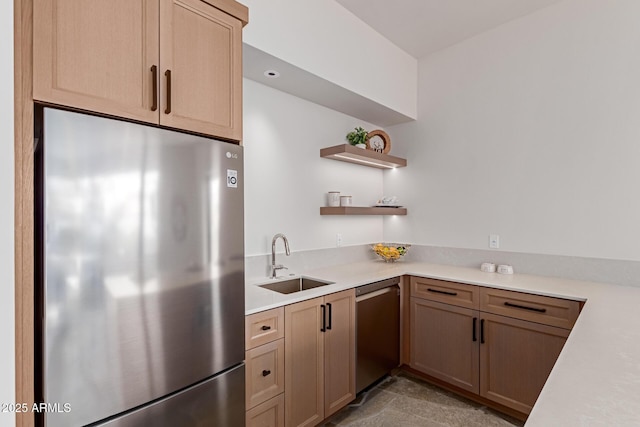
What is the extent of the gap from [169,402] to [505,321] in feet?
6.80

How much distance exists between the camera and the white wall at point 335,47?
195 cm

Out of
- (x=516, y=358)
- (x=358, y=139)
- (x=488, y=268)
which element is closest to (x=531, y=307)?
(x=516, y=358)

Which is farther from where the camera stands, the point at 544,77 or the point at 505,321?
the point at 544,77

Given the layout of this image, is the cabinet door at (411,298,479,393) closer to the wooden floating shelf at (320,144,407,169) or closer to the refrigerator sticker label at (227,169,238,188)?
the wooden floating shelf at (320,144,407,169)

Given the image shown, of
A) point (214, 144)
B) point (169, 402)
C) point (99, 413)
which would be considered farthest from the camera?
point (214, 144)

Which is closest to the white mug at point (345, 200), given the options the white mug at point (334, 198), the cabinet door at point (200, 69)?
the white mug at point (334, 198)

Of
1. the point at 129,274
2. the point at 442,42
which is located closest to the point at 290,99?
the point at 442,42

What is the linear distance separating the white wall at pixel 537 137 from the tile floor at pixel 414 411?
4.16ft

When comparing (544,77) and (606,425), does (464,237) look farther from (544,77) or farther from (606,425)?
(606,425)

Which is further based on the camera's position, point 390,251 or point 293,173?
point 390,251

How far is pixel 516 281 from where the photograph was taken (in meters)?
2.30

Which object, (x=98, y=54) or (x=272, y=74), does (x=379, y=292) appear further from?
(x=98, y=54)

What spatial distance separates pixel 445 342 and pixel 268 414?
4.79 ft

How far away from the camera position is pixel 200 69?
1.37m
